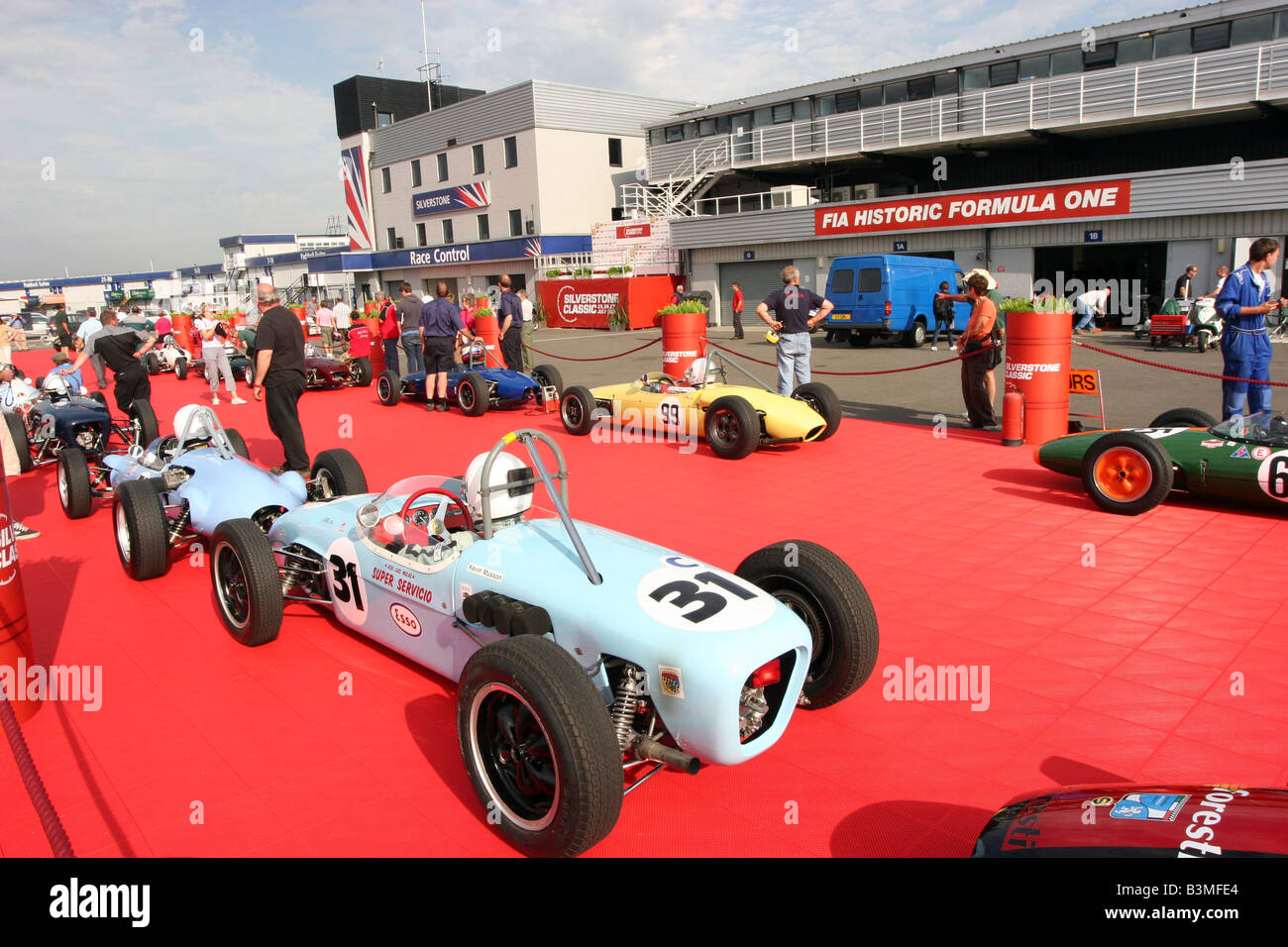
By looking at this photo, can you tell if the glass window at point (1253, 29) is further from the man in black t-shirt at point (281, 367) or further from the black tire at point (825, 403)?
the man in black t-shirt at point (281, 367)

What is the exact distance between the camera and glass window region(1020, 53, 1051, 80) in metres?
27.6

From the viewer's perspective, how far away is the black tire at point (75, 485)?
8.20 meters

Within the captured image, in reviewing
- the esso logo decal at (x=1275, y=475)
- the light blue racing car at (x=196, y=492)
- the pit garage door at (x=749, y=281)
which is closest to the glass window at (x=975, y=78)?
the pit garage door at (x=749, y=281)

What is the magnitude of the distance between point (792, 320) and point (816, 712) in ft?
24.4

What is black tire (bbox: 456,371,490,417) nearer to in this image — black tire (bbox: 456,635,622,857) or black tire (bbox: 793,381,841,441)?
black tire (bbox: 793,381,841,441)

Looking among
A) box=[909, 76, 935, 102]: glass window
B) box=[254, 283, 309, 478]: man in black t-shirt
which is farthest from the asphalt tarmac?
box=[909, 76, 935, 102]: glass window

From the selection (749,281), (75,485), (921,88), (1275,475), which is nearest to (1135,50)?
(921,88)

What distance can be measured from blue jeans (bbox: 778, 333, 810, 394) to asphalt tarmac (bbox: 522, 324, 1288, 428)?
1.48 meters

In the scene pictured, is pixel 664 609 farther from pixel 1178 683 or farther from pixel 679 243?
pixel 679 243

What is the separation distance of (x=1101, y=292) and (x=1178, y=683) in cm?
2262

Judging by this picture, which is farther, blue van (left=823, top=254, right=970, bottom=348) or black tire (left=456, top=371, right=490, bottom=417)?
blue van (left=823, top=254, right=970, bottom=348)

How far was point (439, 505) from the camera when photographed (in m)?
4.68

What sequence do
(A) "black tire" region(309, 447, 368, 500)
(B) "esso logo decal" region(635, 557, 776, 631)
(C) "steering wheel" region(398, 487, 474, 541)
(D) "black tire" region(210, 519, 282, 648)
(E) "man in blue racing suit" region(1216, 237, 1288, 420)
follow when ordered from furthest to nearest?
(E) "man in blue racing suit" region(1216, 237, 1288, 420) < (A) "black tire" region(309, 447, 368, 500) < (D) "black tire" region(210, 519, 282, 648) < (C) "steering wheel" region(398, 487, 474, 541) < (B) "esso logo decal" region(635, 557, 776, 631)
